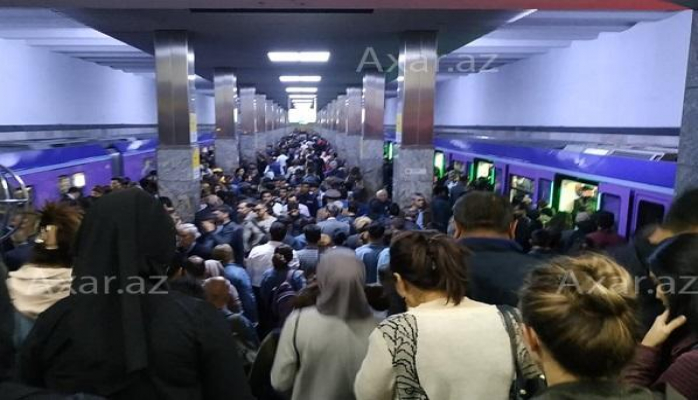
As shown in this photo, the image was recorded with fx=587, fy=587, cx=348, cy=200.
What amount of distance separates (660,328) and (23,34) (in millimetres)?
15388

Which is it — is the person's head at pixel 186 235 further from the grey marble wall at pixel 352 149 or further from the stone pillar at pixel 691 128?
the grey marble wall at pixel 352 149

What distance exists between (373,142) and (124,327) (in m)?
15.9

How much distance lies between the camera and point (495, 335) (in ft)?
6.76

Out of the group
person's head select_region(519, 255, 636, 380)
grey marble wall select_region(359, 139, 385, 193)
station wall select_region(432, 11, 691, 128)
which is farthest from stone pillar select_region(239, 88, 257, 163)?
person's head select_region(519, 255, 636, 380)

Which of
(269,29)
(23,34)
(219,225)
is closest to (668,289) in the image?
(219,225)

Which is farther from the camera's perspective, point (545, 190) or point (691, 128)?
point (545, 190)

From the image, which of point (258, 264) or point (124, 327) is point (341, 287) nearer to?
point (124, 327)

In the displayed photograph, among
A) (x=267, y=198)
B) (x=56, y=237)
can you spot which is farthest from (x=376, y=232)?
(x=267, y=198)

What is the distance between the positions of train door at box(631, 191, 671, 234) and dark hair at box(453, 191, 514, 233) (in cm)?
375

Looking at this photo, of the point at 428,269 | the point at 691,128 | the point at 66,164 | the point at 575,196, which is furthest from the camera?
the point at 66,164

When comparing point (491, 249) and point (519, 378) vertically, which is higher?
point (491, 249)

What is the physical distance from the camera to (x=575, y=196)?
813 cm

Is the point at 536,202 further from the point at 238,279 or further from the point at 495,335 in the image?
the point at 495,335

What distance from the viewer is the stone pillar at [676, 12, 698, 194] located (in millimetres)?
4316
